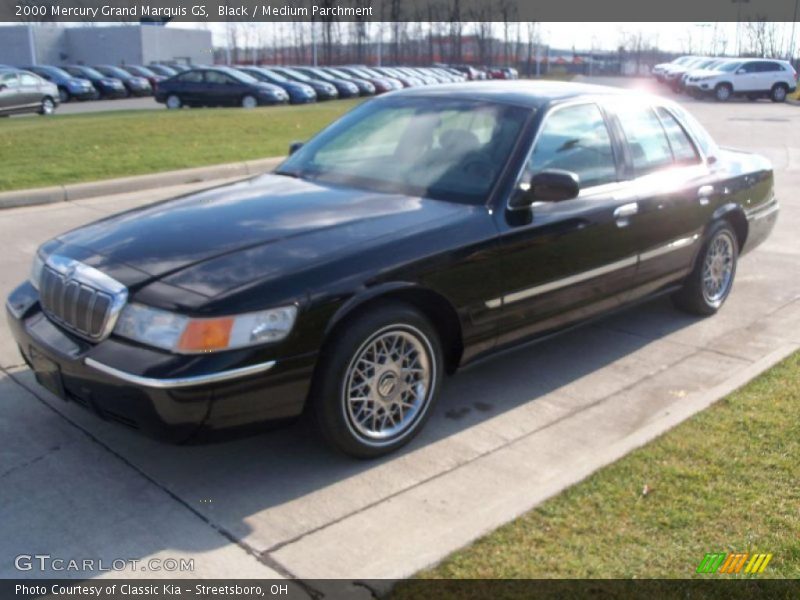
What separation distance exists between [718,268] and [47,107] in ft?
79.3

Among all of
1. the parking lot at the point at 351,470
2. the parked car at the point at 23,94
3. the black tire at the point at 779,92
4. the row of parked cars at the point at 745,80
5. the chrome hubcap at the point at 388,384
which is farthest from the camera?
the black tire at the point at 779,92

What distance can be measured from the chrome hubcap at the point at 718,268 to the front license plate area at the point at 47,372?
438cm

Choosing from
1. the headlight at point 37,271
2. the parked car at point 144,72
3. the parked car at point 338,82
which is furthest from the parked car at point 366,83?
the headlight at point 37,271

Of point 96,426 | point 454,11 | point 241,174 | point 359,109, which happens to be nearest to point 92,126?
point 241,174

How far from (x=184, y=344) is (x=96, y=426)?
117cm

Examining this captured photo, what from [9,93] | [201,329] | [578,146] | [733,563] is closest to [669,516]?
[733,563]

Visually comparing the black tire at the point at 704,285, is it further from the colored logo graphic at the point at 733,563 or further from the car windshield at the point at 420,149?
the colored logo graphic at the point at 733,563

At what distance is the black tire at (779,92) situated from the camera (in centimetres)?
3762

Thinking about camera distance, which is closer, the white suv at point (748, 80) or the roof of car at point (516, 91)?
the roof of car at point (516, 91)

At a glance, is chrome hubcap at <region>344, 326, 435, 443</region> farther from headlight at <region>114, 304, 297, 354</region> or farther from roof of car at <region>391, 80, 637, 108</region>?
roof of car at <region>391, 80, 637, 108</region>

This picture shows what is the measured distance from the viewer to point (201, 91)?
29172mm

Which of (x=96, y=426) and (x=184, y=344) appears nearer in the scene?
(x=184, y=344)

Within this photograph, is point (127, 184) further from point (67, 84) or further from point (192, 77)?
point (67, 84)

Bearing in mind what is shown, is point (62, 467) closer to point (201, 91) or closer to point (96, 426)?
point (96, 426)
